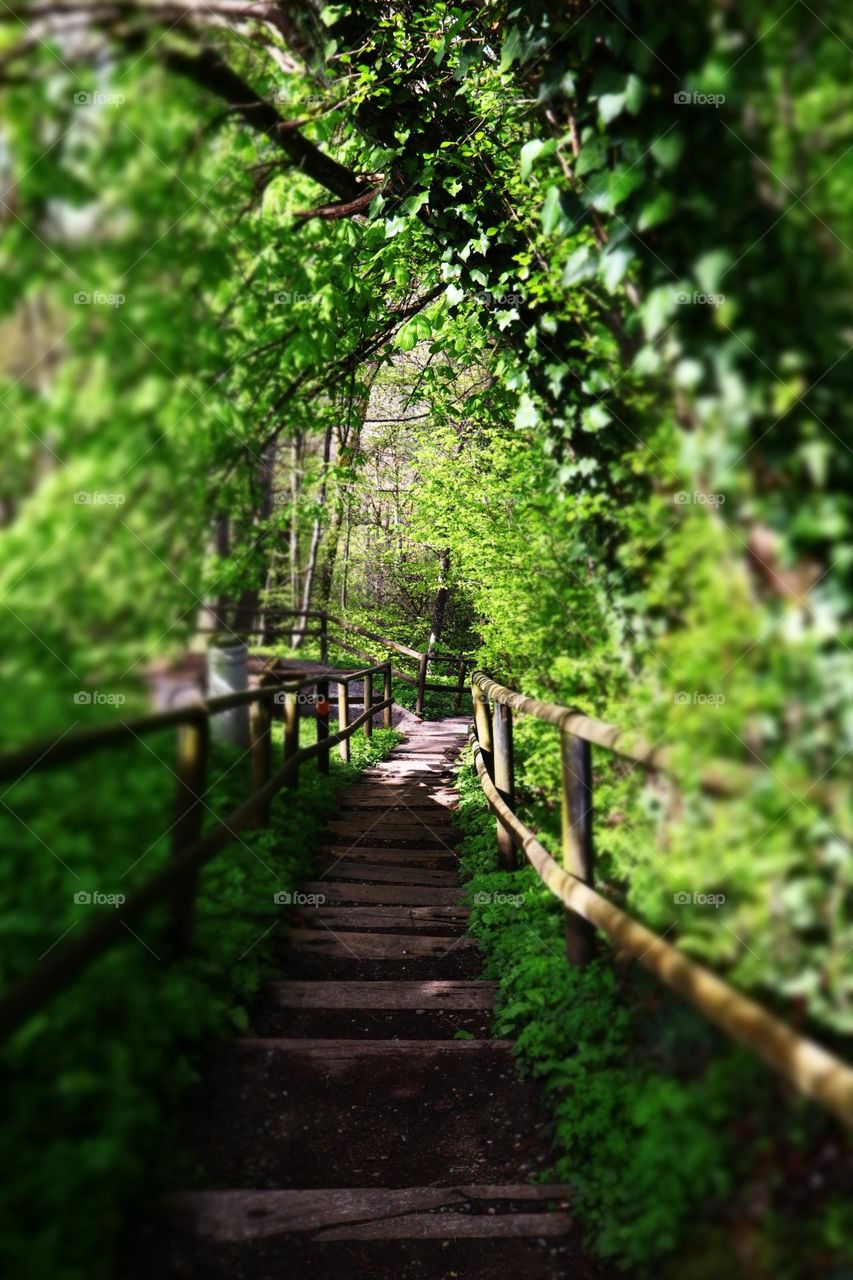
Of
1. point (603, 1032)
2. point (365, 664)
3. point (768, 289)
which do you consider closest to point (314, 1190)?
point (603, 1032)

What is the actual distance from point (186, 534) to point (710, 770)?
1.45 metres

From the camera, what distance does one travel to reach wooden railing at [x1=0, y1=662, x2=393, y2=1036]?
1.56m

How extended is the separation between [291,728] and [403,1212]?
159 cm

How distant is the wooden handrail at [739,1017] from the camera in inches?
58.6

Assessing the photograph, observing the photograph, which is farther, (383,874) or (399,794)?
(399,794)

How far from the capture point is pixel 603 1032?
2.91 meters

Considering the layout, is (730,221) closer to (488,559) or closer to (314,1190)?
(314,1190)

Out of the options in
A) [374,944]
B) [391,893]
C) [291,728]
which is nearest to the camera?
[291,728]

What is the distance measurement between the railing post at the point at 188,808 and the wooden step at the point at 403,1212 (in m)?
0.77

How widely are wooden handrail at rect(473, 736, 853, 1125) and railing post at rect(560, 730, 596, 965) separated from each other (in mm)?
340

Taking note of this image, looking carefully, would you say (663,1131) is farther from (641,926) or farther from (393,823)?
(393,823)

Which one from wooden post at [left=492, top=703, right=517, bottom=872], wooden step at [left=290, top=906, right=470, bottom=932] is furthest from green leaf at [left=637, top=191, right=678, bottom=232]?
wooden post at [left=492, top=703, right=517, bottom=872]

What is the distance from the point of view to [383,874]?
481cm

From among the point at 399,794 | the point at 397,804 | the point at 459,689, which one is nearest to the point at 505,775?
the point at 397,804
